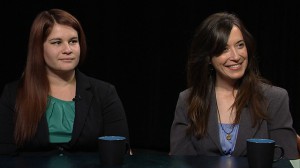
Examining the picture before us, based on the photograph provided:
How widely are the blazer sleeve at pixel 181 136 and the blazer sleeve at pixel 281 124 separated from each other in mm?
354

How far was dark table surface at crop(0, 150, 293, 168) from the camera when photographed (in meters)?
1.54

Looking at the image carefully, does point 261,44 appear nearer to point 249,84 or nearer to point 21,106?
point 249,84

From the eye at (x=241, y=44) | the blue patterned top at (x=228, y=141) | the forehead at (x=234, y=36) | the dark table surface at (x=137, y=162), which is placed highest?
the forehead at (x=234, y=36)

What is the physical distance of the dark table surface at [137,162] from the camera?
154 cm

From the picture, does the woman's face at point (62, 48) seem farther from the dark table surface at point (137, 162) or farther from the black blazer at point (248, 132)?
the dark table surface at point (137, 162)

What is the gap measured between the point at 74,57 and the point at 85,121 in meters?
0.31

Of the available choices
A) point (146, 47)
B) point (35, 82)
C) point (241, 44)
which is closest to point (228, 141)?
point (241, 44)

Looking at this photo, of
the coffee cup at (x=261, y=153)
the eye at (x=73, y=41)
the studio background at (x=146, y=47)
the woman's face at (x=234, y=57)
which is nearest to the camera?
the coffee cup at (x=261, y=153)

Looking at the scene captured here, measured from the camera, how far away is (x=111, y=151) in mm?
1546

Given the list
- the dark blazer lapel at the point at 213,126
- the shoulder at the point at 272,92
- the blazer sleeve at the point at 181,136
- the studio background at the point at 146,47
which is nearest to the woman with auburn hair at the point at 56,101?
the blazer sleeve at the point at 181,136

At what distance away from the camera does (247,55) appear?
220 centimetres

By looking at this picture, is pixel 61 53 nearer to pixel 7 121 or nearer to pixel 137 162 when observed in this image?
pixel 7 121

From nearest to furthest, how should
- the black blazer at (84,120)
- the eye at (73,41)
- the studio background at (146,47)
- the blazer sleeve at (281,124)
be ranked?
the blazer sleeve at (281,124), the black blazer at (84,120), the eye at (73,41), the studio background at (146,47)

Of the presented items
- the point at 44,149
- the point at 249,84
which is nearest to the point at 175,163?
the point at 249,84
